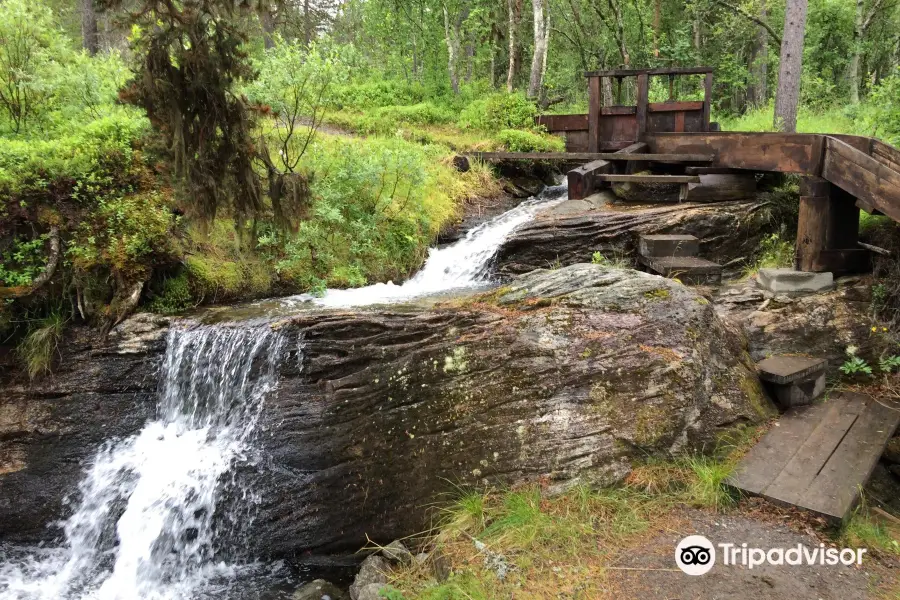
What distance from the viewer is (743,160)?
8289 millimetres

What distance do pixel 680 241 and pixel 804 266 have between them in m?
1.42

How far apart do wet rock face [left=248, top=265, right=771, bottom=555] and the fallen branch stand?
10.0ft

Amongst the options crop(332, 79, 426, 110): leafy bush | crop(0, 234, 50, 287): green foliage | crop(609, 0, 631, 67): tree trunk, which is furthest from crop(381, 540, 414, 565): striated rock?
crop(609, 0, 631, 67): tree trunk

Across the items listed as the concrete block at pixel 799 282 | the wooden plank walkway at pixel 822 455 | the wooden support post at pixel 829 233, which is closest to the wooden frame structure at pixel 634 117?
the wooden support post at pixel 829 233

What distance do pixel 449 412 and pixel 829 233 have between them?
5.07 meters

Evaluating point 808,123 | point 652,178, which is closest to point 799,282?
point 652,178

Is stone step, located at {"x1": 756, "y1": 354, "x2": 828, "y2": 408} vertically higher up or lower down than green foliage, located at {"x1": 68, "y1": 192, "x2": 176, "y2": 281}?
lower down

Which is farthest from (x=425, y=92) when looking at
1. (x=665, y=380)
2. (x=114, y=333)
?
(x=665, y=380)

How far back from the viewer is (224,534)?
4.90 metres

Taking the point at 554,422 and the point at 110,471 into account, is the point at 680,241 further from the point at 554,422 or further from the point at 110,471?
the point at 110,471

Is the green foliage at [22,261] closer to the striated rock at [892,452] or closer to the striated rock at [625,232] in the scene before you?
the striated rock at [625,232]

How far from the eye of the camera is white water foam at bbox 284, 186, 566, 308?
7.59 meters

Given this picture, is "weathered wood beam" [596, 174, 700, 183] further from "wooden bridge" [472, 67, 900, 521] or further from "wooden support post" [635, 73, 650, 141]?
"wooden support post" [635, 73, 650, 141]

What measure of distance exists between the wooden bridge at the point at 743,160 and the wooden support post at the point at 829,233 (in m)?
0.01
